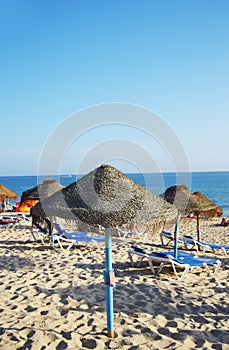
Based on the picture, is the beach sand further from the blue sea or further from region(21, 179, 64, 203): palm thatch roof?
region(21, 179, 64, 203): palm thatch roof

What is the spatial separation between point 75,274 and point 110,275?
2856 mm

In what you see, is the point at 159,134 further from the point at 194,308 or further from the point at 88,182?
the point at 194,308

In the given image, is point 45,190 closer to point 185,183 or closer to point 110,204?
point 185,183

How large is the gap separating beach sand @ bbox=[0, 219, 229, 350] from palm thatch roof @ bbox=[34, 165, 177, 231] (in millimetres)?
1257

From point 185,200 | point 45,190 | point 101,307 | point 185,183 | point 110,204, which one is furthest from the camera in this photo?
point 45,190

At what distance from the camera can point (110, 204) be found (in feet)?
12.3

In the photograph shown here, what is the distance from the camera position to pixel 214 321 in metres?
4.25

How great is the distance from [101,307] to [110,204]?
1.77 meters

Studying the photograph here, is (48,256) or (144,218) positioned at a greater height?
(144,218)

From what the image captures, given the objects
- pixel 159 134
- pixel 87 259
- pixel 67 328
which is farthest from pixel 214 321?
pixel 87 259

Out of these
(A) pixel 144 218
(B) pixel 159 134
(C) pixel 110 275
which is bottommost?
(C) pixel 110 275

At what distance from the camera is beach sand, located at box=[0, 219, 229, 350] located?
3686 millimetres

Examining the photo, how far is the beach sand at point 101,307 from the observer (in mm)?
3686

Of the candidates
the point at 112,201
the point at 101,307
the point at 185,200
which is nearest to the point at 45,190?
the point at 185,200
